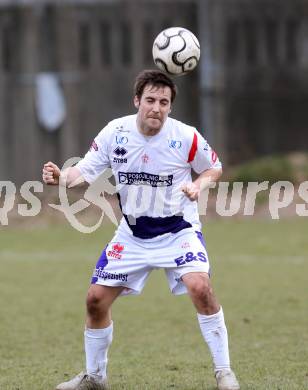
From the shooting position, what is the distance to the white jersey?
6.52 meters

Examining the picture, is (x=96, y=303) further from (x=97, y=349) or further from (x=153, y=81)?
(x=153, y=81)

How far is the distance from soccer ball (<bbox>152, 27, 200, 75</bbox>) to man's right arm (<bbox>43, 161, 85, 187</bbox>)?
858mm

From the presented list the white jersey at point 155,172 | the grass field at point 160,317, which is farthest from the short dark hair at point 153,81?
the grass field at point 160,317

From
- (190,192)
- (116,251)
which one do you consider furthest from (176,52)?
(116,251)

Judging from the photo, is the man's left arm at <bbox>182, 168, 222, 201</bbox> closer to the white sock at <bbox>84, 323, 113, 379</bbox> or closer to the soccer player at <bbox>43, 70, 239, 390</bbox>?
the soccer player at <bbox>43, 70, 239, 390</bbox>

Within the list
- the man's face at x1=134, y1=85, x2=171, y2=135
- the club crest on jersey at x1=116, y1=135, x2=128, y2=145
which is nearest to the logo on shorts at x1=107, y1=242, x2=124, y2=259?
the club crest on jersey at x1=116, y1=135, x2=128, y2=145

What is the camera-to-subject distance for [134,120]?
21.7 ft

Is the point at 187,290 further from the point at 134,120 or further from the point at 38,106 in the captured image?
the point at 38,106

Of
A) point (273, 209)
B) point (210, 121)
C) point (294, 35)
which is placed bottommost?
point (273, 209)

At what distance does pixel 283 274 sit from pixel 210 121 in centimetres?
629

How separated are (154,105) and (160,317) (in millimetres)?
3231

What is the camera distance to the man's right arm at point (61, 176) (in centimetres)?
654

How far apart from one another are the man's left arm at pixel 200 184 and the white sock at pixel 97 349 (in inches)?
39.9

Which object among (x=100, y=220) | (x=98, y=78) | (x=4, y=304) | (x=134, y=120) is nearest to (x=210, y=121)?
(x=98, y=78)
